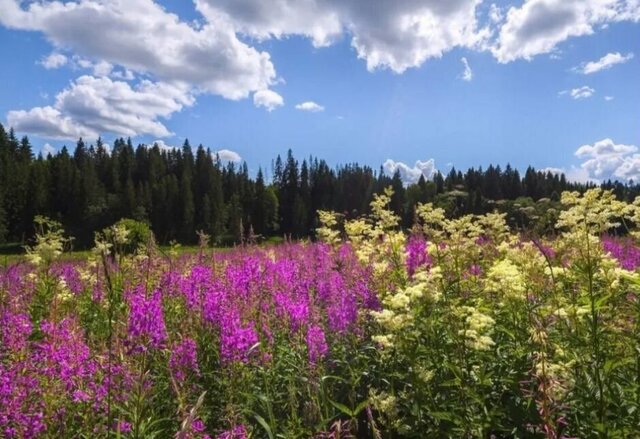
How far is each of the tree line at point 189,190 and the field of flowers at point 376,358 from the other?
72.9 meters

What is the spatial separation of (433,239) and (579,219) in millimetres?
1914

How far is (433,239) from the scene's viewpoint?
5.46 meters

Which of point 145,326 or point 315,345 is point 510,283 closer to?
point 315,345

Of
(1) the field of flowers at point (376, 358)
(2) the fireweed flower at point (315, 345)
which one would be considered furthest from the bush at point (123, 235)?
(2) the fireweed flower at point (315, 345)

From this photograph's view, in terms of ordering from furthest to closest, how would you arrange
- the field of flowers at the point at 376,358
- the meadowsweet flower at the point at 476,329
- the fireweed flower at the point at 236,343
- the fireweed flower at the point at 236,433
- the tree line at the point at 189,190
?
the tree line at the point at 189,190, the fireweed flower at the point at 236,343, the meadowsweet flower at the point at 476,329, the field of flowers at the point at 376,358, the fireweed flower at the point at 236,433

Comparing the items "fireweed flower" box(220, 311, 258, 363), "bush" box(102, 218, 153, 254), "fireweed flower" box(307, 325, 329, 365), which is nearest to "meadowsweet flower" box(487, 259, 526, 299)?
"fireweed flower" box(307, 325, 329, 365)

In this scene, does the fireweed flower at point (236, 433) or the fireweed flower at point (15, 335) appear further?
the fireweed flower at point (15, 335)

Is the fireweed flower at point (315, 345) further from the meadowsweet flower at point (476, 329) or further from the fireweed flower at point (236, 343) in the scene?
the meadowsweet flower at point (476, 329)

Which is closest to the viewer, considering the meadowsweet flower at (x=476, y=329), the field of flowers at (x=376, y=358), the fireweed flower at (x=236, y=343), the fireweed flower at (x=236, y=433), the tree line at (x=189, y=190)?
the fireweed flower at (x=236, y=433)

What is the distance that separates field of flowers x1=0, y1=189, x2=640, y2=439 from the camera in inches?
123

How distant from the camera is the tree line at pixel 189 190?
308 ft

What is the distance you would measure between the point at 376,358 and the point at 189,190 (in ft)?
323

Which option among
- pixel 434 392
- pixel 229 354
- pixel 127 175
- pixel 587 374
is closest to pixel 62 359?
pixel 229 354

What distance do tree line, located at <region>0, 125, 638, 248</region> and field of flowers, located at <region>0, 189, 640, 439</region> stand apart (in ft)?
239
